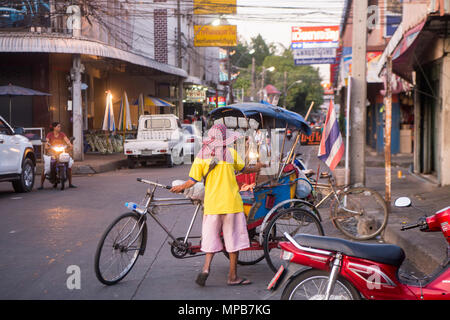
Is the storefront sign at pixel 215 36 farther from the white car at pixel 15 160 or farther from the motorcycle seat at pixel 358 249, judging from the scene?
the motorcycle seat at pixel 358 249

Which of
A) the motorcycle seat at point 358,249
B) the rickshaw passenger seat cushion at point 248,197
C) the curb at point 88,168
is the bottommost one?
the curb at point 88,168

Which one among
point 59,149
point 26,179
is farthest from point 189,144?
point 26,179

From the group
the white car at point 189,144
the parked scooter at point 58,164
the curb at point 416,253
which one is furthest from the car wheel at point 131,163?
A: the curb at point 416,253

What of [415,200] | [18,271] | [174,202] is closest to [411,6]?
[415,200]

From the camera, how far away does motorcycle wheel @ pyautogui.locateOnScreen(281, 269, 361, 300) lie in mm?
3959

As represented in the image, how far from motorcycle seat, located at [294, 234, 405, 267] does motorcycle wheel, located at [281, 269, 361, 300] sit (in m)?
0.19

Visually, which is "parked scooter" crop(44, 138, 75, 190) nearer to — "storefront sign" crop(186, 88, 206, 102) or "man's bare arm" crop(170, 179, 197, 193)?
"man's bare arm" crop(170, 179, 197, 193)

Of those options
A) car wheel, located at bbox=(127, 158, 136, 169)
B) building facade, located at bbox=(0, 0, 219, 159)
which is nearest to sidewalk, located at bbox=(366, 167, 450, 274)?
car wheel, located at bbox=(127, 158, 136, 169)

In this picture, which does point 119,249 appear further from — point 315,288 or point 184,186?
point 315,288

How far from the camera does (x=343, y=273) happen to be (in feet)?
12.8

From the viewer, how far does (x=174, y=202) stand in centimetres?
607

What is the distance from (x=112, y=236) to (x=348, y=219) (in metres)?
4.41

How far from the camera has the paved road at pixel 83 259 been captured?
18.0ft

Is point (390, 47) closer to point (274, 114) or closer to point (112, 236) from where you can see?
point (274, 114)
